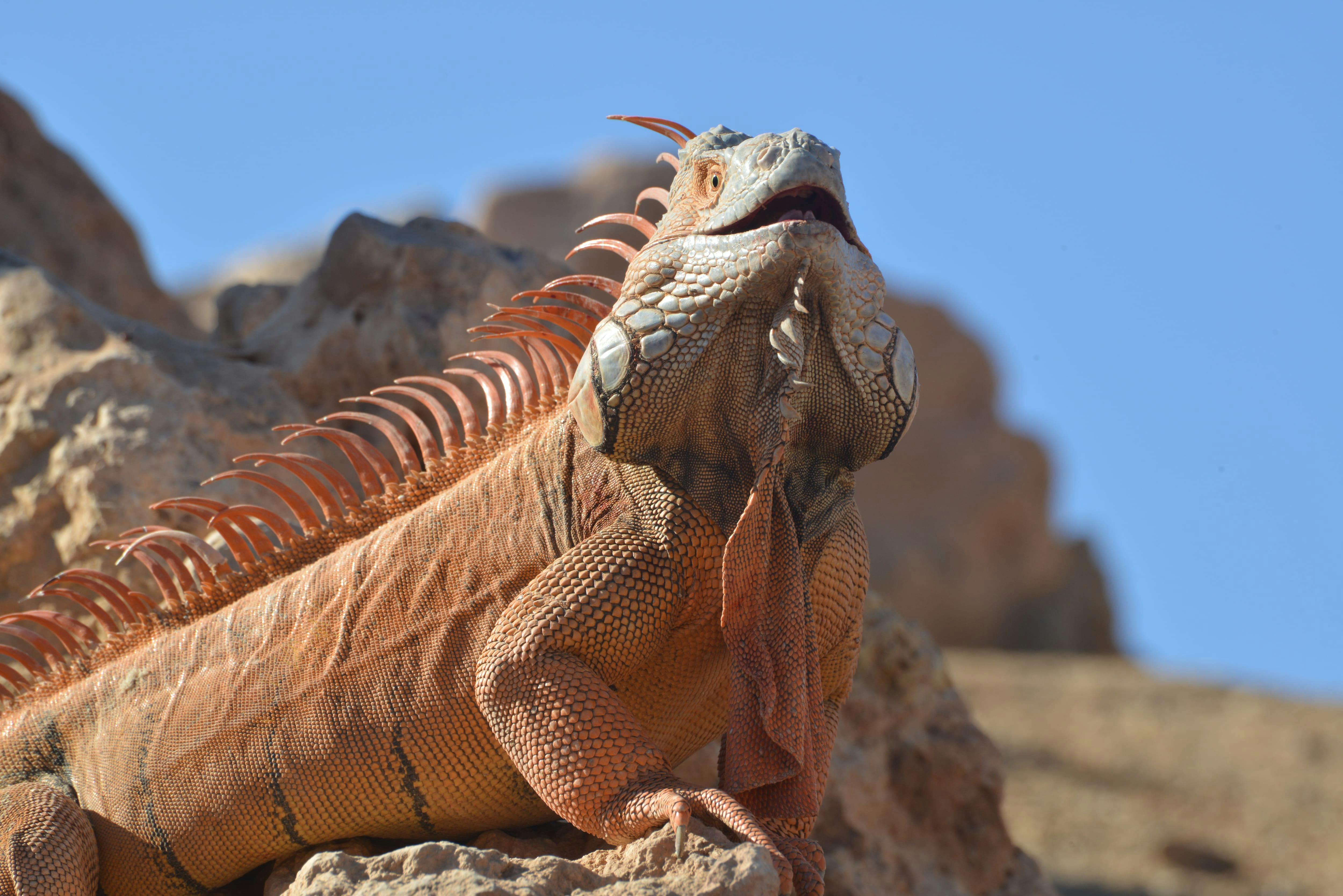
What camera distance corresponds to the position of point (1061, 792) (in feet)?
45.0

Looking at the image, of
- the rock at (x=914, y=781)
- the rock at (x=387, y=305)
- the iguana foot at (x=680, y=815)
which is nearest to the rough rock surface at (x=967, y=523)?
the rock at (x=387, y=305)

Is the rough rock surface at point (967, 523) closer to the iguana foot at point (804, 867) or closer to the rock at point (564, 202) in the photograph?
the rock at point (564, 202)

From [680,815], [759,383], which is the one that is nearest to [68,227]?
[759,383]

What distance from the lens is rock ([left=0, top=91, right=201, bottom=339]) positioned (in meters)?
8.70

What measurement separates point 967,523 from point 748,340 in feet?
66.5

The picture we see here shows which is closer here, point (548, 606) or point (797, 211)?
point (797, 211)

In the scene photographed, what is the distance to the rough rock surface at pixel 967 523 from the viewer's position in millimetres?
22641

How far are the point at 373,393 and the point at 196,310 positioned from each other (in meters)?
27.3

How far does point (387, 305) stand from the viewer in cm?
649

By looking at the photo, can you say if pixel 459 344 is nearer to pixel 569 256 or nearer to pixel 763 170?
pixel 569 256

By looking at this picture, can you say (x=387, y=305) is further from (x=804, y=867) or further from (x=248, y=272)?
(x=248, y=272)

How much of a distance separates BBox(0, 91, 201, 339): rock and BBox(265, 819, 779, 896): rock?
19.7 feet

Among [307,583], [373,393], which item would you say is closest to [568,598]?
[307,583]

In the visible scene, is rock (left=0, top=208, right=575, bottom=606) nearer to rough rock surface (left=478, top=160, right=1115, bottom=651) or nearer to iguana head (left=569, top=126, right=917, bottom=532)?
iguana head (left=569, top=126, right=917, bottom=532)
